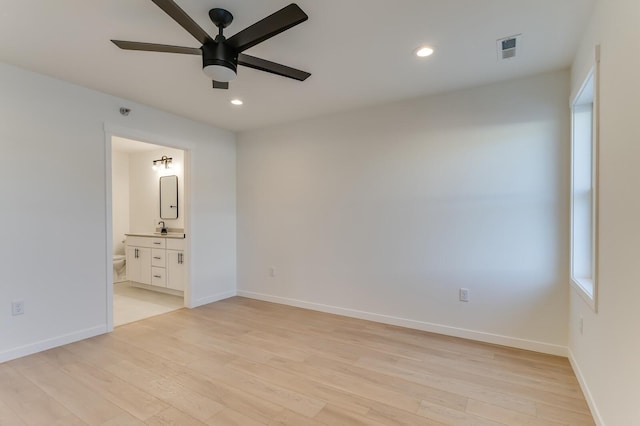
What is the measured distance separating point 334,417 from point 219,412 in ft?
2.31

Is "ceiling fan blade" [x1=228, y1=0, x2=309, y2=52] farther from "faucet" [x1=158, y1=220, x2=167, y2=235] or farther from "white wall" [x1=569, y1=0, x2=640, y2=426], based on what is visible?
"faucet" [x1=158, y1=220, x2=167, y2=235]

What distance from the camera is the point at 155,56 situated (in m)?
2.41

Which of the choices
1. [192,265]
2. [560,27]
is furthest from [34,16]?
[560,27]

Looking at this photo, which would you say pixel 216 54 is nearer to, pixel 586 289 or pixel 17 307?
pixel 17 307

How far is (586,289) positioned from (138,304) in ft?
15.8

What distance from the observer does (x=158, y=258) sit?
185 inches

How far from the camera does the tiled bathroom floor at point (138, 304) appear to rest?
3.70 meters

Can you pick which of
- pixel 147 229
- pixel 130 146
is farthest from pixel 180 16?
pixel 147 229

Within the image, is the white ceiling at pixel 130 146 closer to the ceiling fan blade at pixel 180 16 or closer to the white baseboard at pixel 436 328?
the white baseboard at pixel 436 328

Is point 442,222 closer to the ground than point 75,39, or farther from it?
closer to the ground

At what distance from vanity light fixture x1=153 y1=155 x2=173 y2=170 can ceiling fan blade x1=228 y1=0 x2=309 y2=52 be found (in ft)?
13.8

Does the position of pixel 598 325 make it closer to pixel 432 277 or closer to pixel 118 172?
pixel 432 277

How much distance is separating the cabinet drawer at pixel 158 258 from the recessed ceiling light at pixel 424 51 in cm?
421

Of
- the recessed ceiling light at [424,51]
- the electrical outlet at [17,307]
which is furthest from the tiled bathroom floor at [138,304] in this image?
the recessed ceiling light at [424,51]
